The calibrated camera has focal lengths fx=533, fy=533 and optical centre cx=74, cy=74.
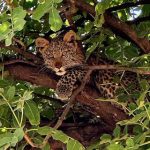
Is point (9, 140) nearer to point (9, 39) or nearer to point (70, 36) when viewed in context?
point (9, 39)

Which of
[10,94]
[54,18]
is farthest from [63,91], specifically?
[54,18]

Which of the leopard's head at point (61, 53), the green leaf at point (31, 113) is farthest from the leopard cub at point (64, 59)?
the green leaf at point (31, 113)

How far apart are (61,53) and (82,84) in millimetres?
1105

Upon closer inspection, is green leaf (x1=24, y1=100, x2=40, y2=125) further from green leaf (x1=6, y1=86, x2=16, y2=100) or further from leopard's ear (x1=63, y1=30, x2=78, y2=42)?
leopard's ear (x1=63, y1=30, x2=78, y2=42)

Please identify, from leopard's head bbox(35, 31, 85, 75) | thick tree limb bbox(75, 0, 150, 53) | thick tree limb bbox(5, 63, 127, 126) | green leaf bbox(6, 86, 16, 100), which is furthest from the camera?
leopard's head bbox(35, 31, 85, 75)

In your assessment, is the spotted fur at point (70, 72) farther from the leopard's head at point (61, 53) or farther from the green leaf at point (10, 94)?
the green leaf at point (10, 94)

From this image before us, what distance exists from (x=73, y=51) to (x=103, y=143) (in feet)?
4.87

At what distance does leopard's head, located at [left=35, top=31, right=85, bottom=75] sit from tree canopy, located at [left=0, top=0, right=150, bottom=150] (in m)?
0.09

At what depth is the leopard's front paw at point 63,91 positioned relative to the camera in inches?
143

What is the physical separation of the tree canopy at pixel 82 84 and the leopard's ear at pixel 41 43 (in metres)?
0.04

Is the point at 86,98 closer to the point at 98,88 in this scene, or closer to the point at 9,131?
the point at 98,88

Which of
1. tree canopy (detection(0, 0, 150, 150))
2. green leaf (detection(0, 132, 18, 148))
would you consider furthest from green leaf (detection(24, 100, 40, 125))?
green leaf (detection(0, 132, 18, 148))

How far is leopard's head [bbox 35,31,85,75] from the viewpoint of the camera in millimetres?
4013

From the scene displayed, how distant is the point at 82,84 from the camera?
3.19m
